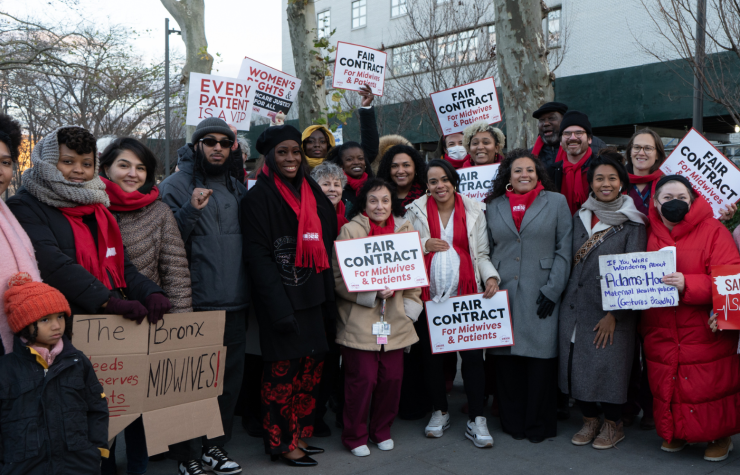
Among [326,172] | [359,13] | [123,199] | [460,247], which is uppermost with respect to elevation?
[359,13]

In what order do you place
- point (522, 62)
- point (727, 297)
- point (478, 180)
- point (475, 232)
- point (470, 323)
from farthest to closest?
point (522, 62) → point (478, 180) → point (475, 232) → point (470, 323) → point (727, 297)

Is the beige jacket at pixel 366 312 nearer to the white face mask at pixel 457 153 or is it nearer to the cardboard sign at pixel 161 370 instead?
the cardboard sign at pixel 161 370

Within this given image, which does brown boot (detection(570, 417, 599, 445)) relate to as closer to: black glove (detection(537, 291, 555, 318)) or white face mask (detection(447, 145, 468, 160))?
black glove (detection(537, 291, 555, 318))

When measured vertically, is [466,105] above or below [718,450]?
above

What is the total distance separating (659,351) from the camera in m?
4.27

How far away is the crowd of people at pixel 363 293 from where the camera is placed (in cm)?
332

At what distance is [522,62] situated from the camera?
26.0 feet

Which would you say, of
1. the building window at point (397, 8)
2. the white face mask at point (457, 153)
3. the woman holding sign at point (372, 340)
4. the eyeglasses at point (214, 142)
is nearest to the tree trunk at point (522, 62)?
the white face mask at point (457, 153)

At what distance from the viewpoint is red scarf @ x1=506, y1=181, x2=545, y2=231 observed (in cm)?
468

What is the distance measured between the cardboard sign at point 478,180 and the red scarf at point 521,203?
83 centimetres

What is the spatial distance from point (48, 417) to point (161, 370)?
2.69ft

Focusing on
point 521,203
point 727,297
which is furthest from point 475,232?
point 727,297

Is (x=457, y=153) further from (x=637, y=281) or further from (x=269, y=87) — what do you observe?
(x=637, y=281)

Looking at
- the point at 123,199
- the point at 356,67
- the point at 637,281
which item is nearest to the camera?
the point at 123,199
